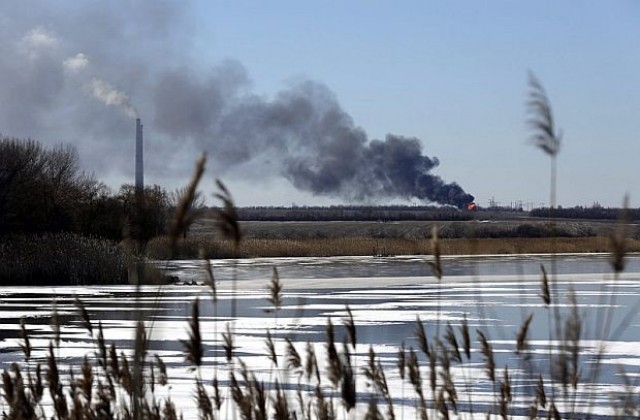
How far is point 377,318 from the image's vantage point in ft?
63.7

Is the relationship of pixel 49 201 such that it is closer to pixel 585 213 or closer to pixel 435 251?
pixel 435 251

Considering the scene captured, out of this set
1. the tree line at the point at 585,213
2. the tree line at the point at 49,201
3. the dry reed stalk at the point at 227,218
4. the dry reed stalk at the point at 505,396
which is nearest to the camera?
the dry reed stalk at the point at 227,218

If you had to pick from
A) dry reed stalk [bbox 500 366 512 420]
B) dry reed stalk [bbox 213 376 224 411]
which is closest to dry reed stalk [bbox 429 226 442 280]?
dry reed stalk [bbox 500 366 512 420]

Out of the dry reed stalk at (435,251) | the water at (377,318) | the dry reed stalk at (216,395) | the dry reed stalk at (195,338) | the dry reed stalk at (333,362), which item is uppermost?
the dry reed stalk at (435,251)

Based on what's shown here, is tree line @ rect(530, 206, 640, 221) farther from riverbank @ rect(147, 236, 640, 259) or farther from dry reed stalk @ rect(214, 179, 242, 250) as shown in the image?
dry reed stalk @ rect(214, 179, 242, 250)

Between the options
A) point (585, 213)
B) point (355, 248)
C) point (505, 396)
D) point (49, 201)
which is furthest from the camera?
point (585, 213)

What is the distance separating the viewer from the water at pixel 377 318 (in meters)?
10.0

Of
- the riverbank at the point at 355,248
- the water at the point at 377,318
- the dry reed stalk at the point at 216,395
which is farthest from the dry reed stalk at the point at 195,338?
the riverbank at the point at 355,248

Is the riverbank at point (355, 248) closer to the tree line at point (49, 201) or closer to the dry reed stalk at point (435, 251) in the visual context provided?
the tree line at point (49, 201)

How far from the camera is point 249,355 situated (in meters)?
13.8

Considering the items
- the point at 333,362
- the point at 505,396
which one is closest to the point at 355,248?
the point at 505,396

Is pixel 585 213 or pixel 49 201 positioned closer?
pixel 49 201

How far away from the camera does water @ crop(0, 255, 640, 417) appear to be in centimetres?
1003

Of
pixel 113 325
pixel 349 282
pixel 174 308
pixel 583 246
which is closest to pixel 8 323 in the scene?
pixel 113 325
